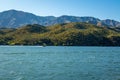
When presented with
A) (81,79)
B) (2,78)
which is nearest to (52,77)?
(81,79)

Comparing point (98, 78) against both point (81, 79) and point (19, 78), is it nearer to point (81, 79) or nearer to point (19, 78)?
point (81, 79)

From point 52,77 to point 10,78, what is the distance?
29.3 feet

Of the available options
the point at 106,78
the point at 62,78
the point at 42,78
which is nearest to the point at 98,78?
the point at 106,78

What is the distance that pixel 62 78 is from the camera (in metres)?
63.2

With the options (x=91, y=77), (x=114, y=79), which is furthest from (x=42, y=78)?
(x=114, y=79)

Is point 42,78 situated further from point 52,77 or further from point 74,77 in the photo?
point 74,77

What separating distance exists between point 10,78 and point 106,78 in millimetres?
19967

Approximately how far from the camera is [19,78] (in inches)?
2453

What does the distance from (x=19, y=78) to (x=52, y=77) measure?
7.08m

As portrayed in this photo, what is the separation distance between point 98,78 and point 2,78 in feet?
65.1

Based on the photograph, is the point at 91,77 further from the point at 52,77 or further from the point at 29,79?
the point at 29,79

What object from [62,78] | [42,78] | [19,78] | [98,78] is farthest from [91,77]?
[19,78]

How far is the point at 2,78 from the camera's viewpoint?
61688 mm

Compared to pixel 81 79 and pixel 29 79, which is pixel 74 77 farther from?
pixel 29 79
